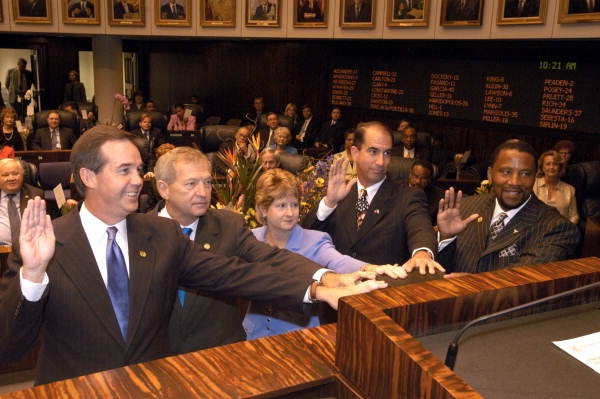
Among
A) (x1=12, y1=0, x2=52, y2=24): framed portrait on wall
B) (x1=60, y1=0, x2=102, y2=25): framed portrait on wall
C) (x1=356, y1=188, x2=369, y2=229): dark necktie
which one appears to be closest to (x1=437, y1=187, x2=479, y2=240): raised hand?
(x1=356, y1=188, x2=369, y2=229): dark necktie

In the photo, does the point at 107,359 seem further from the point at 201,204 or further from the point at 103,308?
the point at 201,204

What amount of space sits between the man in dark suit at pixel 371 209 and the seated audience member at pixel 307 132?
7.61 meters

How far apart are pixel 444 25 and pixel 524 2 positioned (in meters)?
1.15

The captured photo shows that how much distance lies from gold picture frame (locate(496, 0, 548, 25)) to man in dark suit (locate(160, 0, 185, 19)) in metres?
5.58

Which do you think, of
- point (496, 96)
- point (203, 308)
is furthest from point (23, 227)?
point (496, 96)

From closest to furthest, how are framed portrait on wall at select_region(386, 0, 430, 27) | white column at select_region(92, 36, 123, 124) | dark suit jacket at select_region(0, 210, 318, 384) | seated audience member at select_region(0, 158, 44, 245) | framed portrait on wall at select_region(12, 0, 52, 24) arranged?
dark suit jacket at select_region(0, 210, 318, 384) → seated audience member at select_region(0, 158, 44, 245) → framed portrait on wall at select_region(386, 0, 430, 27) → framed portrait on wall at select_region(12, 0, 52, 24) → white column at select_region(92, 36, 123, 124)

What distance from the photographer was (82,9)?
34.1 ft

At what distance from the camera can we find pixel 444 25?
764 centimetres

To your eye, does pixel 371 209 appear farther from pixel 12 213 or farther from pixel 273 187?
pixel 12 213

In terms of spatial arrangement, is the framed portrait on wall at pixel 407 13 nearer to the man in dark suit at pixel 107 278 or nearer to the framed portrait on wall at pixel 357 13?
the framed portrait on wall at pixel 357 13

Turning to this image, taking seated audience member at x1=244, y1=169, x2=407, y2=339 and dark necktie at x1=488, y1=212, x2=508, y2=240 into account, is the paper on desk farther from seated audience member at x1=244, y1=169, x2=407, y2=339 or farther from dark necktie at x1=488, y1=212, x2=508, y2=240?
dark necktie at x1=488, y1=212, x2=508, y2=240

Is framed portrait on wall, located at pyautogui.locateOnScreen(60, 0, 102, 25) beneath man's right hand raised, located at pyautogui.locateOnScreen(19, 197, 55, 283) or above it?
above

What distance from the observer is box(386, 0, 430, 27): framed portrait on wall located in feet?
25.8

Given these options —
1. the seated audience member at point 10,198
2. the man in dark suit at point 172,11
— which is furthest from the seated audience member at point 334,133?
the seated audience member at point 10,198
